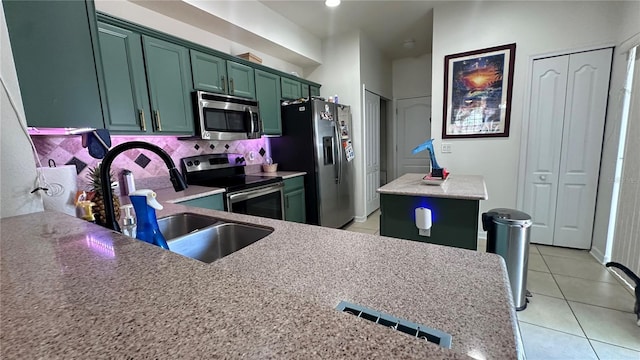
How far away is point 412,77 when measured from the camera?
493 cm

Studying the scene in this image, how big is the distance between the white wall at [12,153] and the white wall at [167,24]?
1.13m

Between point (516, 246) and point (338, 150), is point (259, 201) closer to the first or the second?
point (338, 150)

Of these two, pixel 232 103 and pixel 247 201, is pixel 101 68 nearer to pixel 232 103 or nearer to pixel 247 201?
pixel 232 103

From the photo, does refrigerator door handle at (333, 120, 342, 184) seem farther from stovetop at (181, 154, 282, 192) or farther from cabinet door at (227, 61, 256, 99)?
cabinet door at (227, 61, 256, 99)

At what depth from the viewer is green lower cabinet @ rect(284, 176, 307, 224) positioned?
3.02 meters

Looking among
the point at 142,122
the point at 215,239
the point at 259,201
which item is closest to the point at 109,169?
the point at 215,239

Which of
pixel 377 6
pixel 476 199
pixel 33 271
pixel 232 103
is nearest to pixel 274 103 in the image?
pixel 232 103

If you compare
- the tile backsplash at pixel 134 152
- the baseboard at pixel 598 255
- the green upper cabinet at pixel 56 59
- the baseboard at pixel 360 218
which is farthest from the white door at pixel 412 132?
the green upper cabinet at pixel 56 59

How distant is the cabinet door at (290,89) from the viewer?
3.36m

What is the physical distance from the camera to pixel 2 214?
109 centimetres

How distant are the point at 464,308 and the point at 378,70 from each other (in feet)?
14.9

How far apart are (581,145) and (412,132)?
8.41 ft

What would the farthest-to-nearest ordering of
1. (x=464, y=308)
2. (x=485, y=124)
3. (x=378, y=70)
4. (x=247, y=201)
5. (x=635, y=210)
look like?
(x=378, y=70) < (x=485, y=124) < (x=247, y=201) < (x=635, y=210) < (x=464, y=308)

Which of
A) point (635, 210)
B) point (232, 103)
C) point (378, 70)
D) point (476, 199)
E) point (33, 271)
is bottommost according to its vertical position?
point (635, 210)
